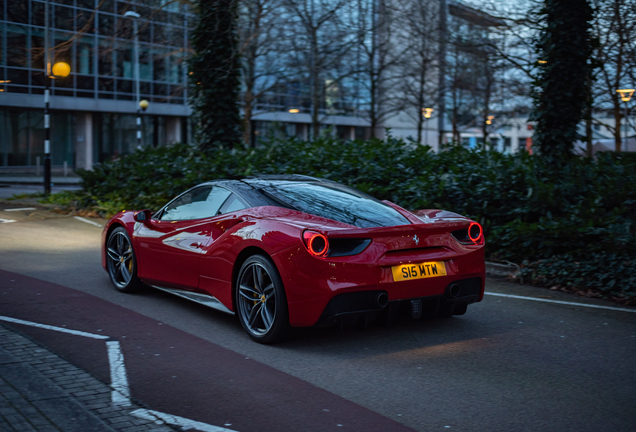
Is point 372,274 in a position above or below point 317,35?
below

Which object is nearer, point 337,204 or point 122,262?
point 337,204

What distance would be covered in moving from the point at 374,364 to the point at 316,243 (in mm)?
983

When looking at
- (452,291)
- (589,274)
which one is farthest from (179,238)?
(589,274)

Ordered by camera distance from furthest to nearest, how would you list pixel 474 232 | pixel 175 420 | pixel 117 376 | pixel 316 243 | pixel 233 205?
pixel 233 205
pixel 474 232
pixel 316 243
pixel 117 376
pixel 175 420

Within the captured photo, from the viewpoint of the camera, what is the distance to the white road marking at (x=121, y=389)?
12.3ft

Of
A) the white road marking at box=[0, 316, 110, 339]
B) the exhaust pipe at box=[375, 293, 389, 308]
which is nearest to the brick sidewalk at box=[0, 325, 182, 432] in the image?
the white road marking at box=[0, 316, 110, 339]

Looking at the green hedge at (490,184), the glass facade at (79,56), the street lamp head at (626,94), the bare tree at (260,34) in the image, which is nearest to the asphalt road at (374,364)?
the green hedge at (490,184)

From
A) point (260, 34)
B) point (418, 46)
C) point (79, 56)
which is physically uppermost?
point (79, 56)

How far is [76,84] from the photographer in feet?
131

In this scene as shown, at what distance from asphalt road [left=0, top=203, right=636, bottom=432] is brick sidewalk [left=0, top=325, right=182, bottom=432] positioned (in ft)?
0.77

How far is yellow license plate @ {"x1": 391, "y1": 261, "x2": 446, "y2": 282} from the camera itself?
513 cm

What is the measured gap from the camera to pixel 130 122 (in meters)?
44.7

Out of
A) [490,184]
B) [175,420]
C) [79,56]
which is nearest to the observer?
[175,420]

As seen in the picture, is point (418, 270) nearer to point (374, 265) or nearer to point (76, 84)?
point (374, 265)
